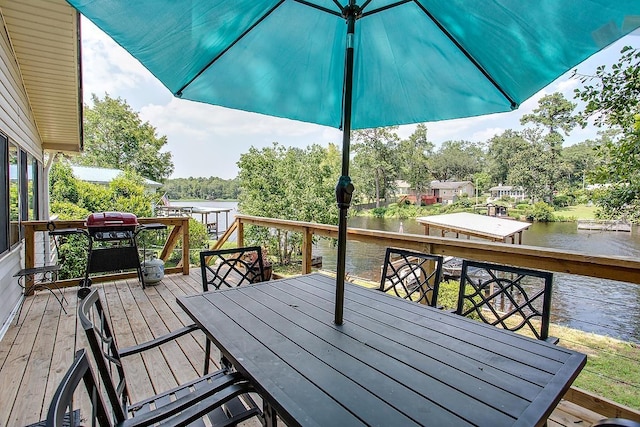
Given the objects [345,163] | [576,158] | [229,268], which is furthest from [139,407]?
[576,158]

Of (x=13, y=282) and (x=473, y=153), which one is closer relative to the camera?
(x=13, y=282)

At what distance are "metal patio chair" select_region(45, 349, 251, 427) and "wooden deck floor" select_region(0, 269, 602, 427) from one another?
0.90m

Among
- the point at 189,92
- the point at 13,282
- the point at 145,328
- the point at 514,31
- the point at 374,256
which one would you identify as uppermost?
the point at 514,31

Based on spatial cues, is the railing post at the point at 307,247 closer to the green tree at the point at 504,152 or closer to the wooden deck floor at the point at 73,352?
the wooden deck floor at the point at 73,352

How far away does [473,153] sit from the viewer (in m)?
27.0

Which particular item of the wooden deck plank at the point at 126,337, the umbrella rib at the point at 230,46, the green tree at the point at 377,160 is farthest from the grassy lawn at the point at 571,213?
the wooden deck plank at the point at 126,337

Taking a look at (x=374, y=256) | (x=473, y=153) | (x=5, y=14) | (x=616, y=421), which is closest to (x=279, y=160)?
(x=374, y=256)

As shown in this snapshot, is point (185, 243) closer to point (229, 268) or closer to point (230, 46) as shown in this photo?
point (229, 268)

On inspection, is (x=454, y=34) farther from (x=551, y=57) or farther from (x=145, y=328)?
(x=145, y=328)

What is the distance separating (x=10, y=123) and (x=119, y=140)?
17.9 metres

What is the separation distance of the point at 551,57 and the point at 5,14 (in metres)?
4.82

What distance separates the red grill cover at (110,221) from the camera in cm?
390

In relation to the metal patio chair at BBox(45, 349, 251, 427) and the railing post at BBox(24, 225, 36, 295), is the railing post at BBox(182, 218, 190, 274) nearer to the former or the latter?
the railing post at BBox(24, 225, 36, 295)

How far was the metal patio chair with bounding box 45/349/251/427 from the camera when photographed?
2.22 feet
